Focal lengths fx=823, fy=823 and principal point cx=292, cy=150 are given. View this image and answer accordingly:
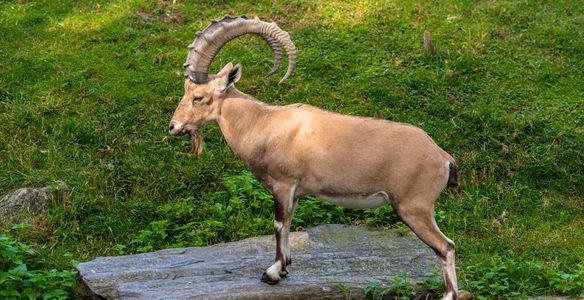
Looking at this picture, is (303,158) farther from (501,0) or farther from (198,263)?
(501,0)

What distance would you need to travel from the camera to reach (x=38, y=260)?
9.15 metres

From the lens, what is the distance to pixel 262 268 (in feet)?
27.1

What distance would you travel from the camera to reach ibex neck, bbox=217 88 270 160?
8148 mm

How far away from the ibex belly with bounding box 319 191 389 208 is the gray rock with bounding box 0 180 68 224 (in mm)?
4345

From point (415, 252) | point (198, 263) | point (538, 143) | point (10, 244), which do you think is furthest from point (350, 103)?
point (10, 244)

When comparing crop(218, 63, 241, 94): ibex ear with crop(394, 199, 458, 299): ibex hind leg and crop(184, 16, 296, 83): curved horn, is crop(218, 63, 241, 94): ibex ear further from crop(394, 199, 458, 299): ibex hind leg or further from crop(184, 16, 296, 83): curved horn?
crop(394, 199, 458, 299): ibex hind leg

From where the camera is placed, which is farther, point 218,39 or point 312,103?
point 312,103

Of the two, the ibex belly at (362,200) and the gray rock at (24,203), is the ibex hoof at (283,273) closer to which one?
the ibex belly at (362,200)

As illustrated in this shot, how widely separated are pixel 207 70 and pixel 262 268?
6.77 ft

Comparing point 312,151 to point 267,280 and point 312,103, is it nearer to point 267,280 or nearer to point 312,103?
point 267,280

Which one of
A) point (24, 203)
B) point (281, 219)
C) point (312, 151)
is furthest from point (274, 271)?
point (24, 203)

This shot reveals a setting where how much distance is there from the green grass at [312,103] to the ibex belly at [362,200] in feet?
4.48

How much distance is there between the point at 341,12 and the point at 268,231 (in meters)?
6.04

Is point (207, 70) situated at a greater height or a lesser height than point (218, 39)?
lesser
